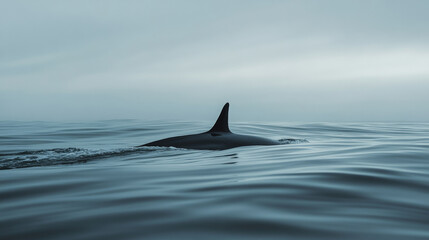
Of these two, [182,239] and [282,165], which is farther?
[282,165]

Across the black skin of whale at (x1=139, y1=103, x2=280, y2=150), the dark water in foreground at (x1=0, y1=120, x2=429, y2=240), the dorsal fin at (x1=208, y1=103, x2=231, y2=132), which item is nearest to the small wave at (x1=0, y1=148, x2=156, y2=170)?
the dark water in foreground at (x1=0, y1=120, x2=429, y2=240)

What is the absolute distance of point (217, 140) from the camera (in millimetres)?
10656

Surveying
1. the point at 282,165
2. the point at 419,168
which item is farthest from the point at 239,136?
the point at 419,168

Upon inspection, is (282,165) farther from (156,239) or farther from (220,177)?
(156,239)

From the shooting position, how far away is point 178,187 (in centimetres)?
473

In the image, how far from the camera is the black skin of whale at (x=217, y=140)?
10394mm

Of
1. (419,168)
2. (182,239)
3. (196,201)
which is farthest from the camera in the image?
(419,168)

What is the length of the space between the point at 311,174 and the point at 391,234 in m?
2.62

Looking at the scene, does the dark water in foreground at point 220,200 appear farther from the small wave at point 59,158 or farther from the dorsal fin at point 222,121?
the dorsal fin at point 222,121

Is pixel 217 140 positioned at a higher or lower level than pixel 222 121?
lower

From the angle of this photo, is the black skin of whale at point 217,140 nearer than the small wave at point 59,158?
No

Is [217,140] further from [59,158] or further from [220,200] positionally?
[220,200]

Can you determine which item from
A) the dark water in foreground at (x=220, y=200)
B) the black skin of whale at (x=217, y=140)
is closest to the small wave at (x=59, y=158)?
the dark water in foreground at (x=220, y=200)

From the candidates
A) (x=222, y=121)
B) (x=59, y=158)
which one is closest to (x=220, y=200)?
(x=59, y=158)
